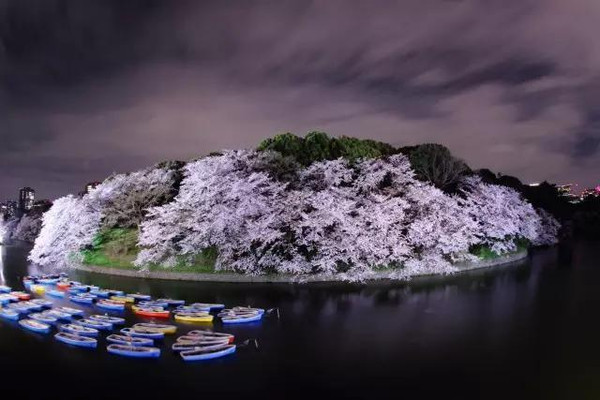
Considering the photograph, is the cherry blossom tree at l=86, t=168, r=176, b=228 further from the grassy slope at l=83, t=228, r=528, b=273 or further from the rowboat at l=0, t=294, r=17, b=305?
the rowboat at l=0, t=294, r=17, b=305

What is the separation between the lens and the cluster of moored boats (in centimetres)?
1891

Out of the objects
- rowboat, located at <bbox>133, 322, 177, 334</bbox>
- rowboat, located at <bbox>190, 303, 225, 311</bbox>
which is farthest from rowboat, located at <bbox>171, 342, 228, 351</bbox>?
rowboat, located at <bbox>190, 303, 225, 311</bbox>

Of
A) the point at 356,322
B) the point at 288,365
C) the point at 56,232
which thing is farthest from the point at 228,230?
the point at 56,232

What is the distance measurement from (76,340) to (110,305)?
715 centimetres

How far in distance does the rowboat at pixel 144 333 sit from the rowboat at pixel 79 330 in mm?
1239

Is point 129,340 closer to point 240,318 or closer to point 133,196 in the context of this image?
point 240,318

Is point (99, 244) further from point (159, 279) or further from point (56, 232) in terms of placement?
point (159, 279)

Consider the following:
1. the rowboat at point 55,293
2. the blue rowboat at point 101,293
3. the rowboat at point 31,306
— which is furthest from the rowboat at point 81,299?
the rowboat at point 55,293

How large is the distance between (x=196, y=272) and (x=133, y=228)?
10.1 m

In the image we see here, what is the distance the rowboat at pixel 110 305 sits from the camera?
26719 millimetres

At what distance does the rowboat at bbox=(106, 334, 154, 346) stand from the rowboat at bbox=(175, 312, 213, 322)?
374 cm

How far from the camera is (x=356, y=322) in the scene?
78.5 feet

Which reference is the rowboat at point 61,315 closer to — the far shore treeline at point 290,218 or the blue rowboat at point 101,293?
the blue rowboat at point 101,293

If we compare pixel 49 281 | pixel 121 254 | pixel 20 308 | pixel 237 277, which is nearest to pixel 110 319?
pixel 20 308
